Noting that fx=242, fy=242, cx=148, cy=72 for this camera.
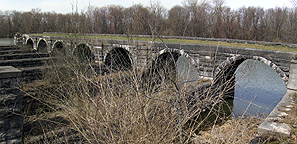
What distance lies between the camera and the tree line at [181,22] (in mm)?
5081

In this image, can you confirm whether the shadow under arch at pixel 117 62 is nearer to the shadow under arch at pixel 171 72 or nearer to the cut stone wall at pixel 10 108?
the shadow under arch at pixel 171 72

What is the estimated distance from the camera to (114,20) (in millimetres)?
6758

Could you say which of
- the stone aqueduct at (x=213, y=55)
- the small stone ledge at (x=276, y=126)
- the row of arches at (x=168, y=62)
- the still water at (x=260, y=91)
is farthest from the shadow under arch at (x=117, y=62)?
the still water at (x=260, y=91)

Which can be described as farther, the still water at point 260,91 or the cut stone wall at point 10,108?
the still water at point 260,91

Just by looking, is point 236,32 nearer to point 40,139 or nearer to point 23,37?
point 40,139

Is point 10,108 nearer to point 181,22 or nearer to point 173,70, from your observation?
point 173,70

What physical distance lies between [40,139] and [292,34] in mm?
19887

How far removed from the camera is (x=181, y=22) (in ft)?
45.4

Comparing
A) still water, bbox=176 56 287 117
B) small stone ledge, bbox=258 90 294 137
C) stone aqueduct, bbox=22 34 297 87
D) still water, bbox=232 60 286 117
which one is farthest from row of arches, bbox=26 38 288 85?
small stone ledge, bbox=258 90 294 137

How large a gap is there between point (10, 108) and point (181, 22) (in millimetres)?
10837

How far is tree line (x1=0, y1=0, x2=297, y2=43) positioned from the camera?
5.08 m

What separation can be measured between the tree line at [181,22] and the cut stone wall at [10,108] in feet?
8.01

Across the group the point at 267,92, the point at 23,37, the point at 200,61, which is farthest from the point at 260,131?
the point at 23,37

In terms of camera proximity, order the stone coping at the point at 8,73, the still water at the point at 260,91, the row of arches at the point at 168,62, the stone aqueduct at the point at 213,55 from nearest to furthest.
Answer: the row of arches at the point at 168,62, the stone coping at the point at 8,73, the stone aqueduct at the point at 213,55, the still water at the point at 260,91
